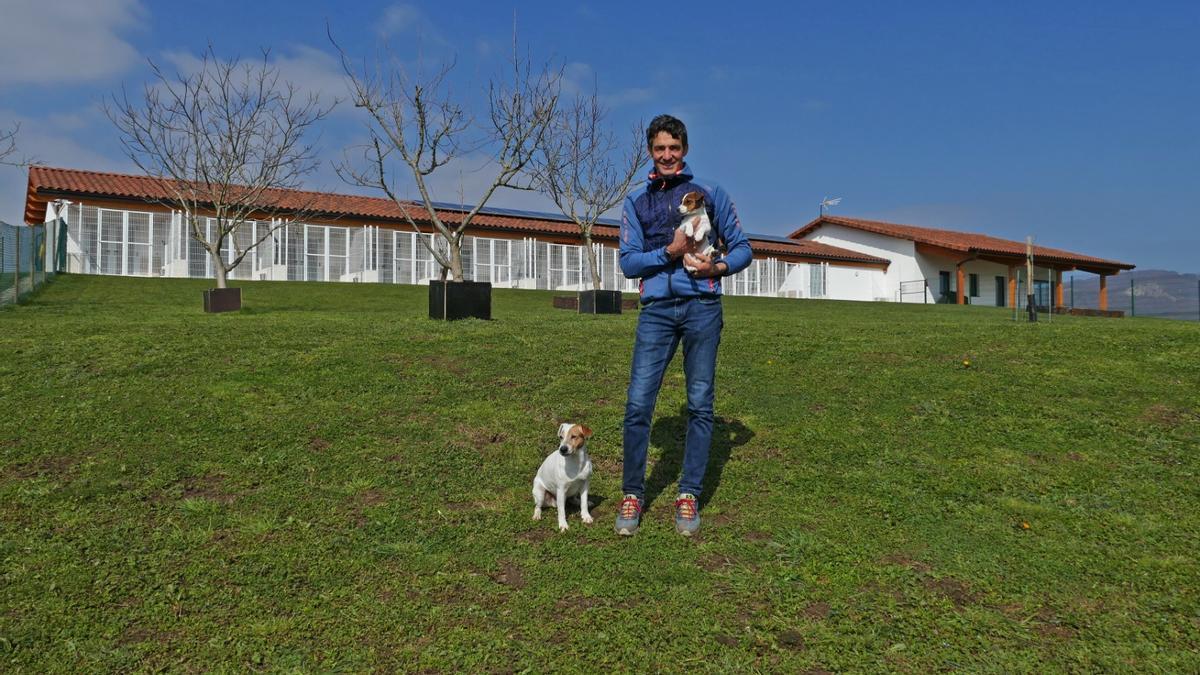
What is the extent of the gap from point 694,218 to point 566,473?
1561mm

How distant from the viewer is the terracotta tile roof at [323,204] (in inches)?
1062

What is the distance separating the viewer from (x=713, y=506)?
456 centimetres

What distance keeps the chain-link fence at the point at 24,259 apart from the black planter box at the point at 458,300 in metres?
8.40

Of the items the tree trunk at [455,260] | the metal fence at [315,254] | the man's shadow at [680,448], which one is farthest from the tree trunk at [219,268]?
the man's shadow at [680,448]

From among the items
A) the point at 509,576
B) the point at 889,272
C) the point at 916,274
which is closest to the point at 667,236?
the point at 509,576

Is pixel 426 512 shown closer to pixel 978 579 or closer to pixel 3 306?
pixel 978 579

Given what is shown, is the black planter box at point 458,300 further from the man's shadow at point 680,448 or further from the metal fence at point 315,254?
the metal fence at point 315,254

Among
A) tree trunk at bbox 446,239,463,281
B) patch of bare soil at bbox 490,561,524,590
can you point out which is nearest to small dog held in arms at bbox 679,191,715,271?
patch of bare soil at bbox 490,561,524,590

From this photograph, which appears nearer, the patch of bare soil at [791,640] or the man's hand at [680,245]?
the patch of bare soil at [791,640]

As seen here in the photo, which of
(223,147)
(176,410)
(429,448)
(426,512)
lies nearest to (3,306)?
(223,147)

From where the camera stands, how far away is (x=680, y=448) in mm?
5641

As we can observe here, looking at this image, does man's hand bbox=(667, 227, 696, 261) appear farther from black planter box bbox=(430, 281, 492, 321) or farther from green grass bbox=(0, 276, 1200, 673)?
black planter box bbox=(430, 281, 492, 321)

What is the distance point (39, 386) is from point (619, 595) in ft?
18.8

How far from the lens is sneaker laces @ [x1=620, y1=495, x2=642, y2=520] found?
416 centimetres
